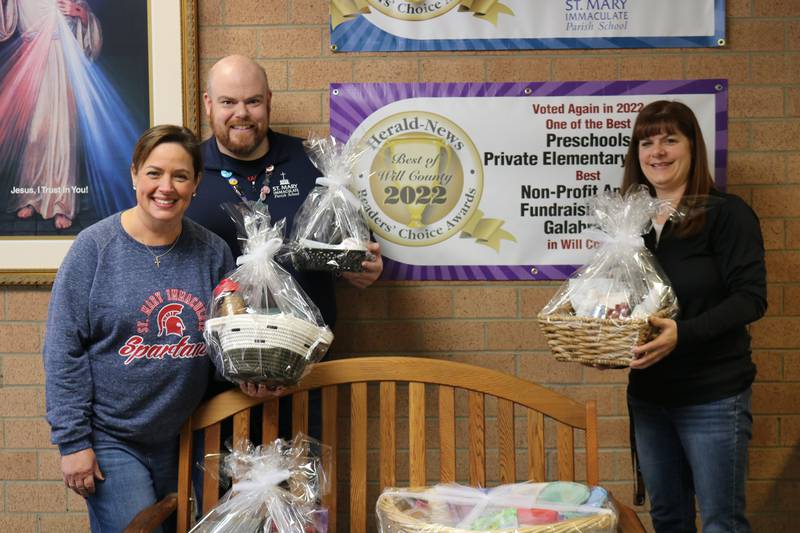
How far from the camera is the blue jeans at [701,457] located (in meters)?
2.04

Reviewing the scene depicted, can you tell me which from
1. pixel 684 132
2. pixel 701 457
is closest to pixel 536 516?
pixel 701 457

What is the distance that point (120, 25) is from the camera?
102 inches

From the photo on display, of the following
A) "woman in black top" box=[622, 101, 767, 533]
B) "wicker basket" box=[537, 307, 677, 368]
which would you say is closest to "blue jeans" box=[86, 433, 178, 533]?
"wicker basket" box=[537, 307, 677, 368]

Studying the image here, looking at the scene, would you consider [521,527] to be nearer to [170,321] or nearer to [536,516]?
[536,516]

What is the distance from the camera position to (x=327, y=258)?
198 cm

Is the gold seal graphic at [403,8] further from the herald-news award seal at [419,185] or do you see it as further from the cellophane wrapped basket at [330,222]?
the cellophane wrapped basket at [330,222]

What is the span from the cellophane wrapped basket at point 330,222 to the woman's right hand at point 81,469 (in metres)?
0.69

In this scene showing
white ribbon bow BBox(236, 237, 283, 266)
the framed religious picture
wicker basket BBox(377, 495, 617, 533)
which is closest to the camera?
wicker basket BBox(377, 495, 617, 533)

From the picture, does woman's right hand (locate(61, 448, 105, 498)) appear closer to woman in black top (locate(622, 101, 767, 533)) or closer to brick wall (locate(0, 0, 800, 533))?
brick wall (locate(0, 0, 800, 533))

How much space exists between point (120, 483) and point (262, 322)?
0.62m

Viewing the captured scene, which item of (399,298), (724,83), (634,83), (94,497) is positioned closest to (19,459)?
(94,497)

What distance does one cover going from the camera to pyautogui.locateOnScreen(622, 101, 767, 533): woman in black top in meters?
2.03

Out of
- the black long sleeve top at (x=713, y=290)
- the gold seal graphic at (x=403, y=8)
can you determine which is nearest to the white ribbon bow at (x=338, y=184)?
the gold seal graphic at (x=403, y=8)

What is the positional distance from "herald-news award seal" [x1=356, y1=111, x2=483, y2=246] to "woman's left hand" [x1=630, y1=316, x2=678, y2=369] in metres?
0.93
